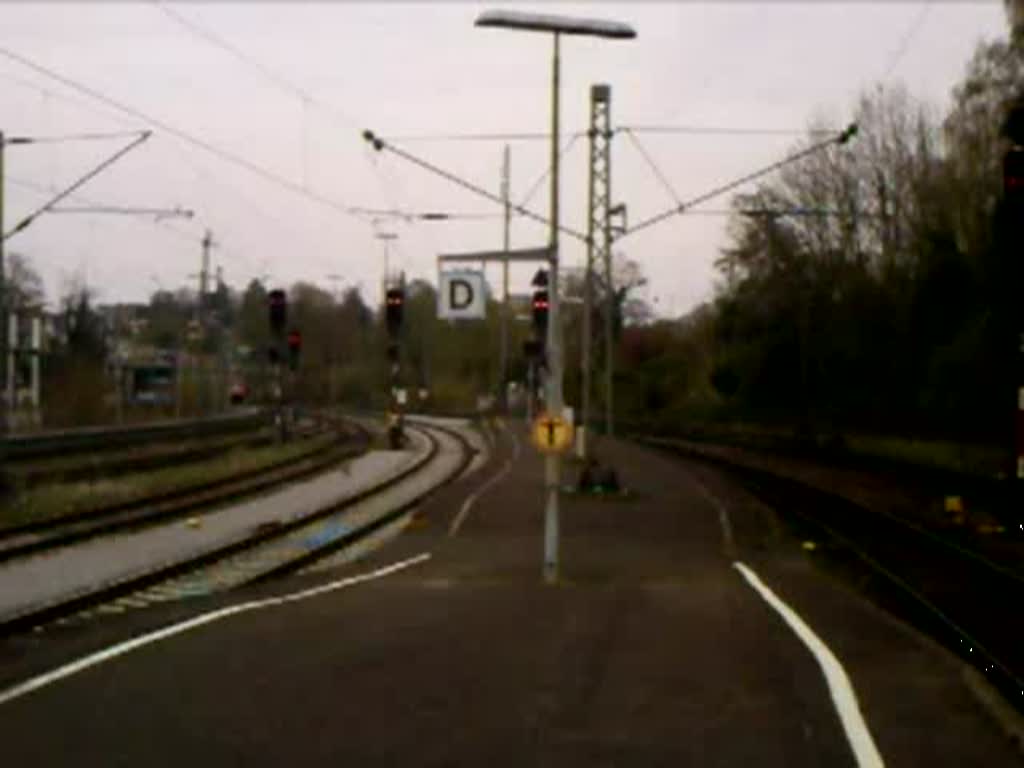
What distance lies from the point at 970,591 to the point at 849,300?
129 feet

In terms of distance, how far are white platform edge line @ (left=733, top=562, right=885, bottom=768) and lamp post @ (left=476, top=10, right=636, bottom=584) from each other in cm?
310

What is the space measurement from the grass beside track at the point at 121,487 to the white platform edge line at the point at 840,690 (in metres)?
14.9

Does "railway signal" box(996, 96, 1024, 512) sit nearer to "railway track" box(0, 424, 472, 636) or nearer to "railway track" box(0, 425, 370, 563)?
"railway track" box(0, 424, 472, 636)

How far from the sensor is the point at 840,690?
1042 centimetres

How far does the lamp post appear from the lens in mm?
18609

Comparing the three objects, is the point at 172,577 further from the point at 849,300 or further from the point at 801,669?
the point at 849,300

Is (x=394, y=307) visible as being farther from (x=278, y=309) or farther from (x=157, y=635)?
(x=157, y=635)

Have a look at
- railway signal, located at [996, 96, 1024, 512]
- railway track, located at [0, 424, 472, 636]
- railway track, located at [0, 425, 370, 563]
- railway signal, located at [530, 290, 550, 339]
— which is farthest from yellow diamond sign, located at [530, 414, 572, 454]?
railway track, located at [0, 425, 370, 563]

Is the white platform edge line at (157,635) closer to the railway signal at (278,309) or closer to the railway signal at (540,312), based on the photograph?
the railway signal at (540,312)

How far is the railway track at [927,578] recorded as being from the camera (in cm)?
1432

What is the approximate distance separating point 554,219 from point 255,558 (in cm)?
696

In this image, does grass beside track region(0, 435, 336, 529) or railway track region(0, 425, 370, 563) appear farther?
grass beside track region(0, 435, 336, 529)

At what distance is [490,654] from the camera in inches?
454

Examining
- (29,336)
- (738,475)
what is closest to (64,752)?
(738,475)
